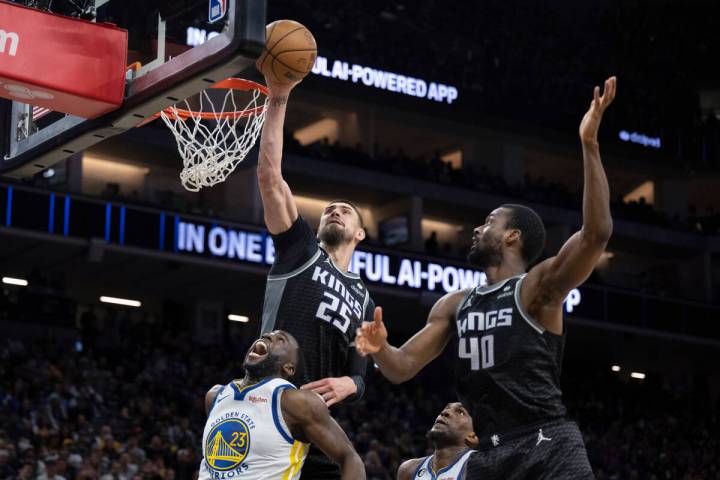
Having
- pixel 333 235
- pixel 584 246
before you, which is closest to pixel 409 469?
pixel 333 235

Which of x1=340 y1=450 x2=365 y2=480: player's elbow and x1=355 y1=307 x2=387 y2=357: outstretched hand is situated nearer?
x1=355 y1=307 x2=387 y2=357: outstretched hand

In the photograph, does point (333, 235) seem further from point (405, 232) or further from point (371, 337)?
point (405, 232)

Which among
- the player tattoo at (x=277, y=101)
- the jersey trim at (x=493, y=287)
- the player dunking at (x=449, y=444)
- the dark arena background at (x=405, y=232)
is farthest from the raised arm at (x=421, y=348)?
the dark arena background at (x=405, y=232)

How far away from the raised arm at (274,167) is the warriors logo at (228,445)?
126 cm

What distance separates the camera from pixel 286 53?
6422 mm

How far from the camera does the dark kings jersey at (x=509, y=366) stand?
17.0 feet

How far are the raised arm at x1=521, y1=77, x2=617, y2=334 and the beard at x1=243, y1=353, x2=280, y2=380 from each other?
4.41 feet

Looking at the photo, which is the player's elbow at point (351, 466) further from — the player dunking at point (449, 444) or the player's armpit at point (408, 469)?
the player's armpit at point (408, 469)

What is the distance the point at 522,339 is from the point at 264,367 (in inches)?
53.4

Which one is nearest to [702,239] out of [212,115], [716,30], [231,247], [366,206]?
[716,30]

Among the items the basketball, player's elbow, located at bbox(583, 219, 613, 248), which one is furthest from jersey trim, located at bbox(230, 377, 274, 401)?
player's elbow, located at bbox(583, 219, 613, 248)

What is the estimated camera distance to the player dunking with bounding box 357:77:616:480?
16.3 ft

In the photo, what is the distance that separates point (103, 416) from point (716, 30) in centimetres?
2477

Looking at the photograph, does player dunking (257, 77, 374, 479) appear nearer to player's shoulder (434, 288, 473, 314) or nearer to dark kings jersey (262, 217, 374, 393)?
dark kings jersey (262, 217, 374, 393)
